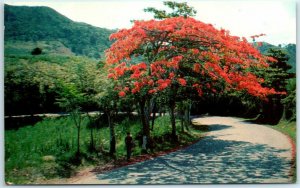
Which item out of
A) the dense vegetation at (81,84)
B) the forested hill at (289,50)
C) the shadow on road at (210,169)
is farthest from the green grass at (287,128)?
the forested hill at (289,50)

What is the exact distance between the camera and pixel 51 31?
8.39 m

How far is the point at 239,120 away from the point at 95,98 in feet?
16.5

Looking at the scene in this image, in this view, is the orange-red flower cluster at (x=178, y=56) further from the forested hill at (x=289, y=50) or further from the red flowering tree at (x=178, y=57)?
the forested hill at (x=289, y=50)

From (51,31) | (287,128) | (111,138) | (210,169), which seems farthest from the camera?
(111,138)

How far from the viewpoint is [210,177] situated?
25.5ft

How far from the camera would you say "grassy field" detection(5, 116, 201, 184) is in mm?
→ 7695

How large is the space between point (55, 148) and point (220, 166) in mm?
4016

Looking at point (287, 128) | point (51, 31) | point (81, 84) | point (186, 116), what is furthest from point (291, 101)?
point (186, 116)

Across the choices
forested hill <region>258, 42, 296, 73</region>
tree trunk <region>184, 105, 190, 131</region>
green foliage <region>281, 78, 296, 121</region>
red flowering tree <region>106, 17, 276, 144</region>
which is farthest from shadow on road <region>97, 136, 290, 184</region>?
tree trunk <region>184, 105, 190, 131</region>

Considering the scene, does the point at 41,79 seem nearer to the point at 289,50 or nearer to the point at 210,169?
the point at 210,169

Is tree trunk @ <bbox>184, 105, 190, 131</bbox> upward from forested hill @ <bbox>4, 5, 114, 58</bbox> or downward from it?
downward

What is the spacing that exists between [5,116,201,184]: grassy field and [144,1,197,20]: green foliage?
3.43 m

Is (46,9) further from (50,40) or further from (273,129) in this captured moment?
(273,129)

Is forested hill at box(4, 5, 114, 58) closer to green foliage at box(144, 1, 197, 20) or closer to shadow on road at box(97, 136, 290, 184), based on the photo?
green foliage at box(144, 1, 197, 20)
